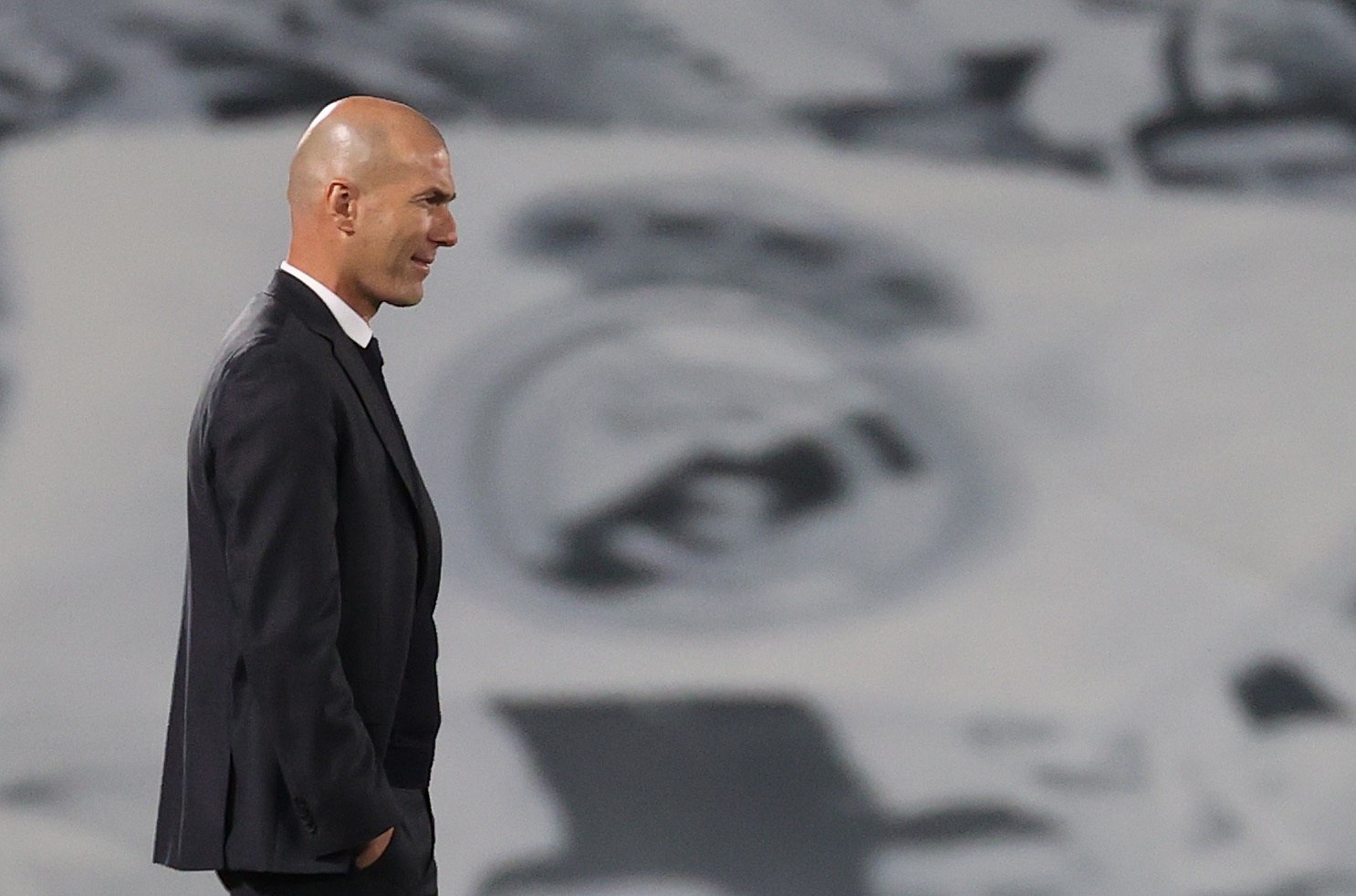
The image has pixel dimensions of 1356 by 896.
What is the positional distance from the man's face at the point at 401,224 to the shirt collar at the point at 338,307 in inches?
0.5

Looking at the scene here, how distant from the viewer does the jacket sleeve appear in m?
0.99

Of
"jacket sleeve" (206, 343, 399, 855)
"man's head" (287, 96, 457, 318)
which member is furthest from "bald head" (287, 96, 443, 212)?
"jacket sleeve" (206, 343, 399, 855)

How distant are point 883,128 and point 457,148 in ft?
2.11

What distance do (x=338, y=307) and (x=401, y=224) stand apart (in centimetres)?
6

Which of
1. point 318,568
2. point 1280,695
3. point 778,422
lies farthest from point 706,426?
point 318,568

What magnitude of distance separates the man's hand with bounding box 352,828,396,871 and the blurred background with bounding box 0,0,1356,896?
1.23 metres

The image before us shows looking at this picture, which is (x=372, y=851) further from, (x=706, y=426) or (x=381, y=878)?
(x=706, y=426)

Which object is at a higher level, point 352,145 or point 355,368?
point 352,145

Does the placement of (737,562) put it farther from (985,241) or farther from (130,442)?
(130,442)

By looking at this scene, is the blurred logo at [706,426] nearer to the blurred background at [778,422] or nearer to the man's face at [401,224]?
the blurred background at [778,422]

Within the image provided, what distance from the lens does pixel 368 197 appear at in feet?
3.48

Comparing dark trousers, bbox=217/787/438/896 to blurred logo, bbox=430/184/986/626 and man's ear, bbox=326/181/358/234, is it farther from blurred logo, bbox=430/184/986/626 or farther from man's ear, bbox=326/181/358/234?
blurred logo, bbox=430/184/986/626

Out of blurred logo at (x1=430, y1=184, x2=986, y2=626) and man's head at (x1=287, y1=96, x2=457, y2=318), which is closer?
man's head at (x1=287, y1=96, x2=457, y2=318)

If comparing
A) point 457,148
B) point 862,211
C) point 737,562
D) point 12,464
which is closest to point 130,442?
point 12,464
